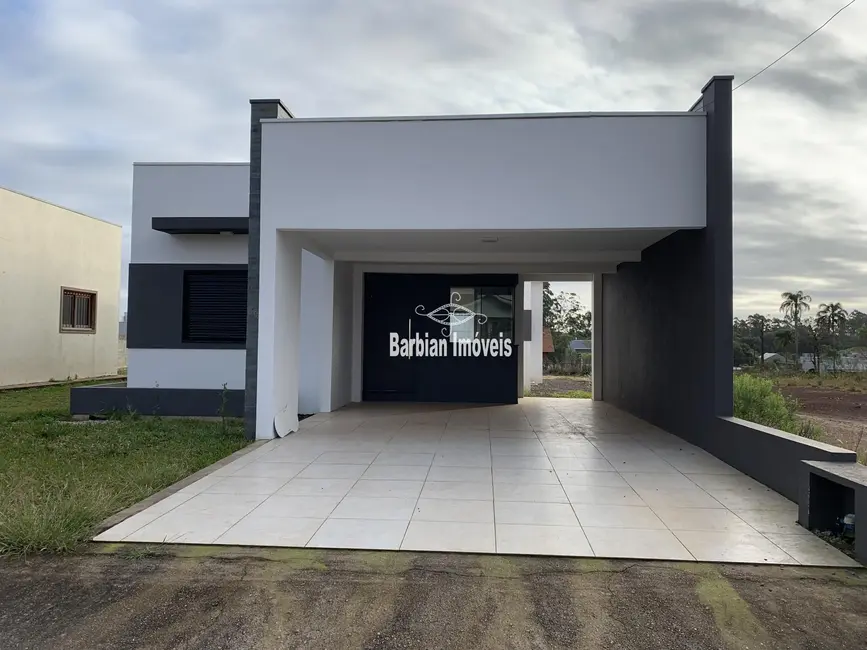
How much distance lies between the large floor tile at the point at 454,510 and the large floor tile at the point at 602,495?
84 cm

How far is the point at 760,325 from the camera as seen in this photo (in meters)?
23.9

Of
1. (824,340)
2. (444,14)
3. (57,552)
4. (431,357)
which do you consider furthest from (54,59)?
(824,340)

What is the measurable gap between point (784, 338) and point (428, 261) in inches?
780

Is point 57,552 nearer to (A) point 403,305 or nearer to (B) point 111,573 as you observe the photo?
(B) point 111,573

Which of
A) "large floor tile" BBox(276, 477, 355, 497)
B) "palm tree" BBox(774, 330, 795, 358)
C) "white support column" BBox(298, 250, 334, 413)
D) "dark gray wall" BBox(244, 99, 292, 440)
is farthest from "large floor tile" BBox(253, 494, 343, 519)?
"palm tree" BBox(774, 330, 795, 358)

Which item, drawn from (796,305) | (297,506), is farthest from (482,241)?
(796,305)

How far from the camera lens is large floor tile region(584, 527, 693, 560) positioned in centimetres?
384

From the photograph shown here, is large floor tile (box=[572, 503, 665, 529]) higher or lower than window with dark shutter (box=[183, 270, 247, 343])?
lower

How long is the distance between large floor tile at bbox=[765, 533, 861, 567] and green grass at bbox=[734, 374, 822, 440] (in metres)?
4.44

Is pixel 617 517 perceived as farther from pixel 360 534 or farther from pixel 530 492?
pixel 360 534

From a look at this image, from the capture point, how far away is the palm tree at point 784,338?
23789mm

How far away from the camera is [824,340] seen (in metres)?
22.3

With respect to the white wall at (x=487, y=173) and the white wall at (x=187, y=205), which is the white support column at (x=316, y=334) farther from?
the white wall at (x=487, y=173)

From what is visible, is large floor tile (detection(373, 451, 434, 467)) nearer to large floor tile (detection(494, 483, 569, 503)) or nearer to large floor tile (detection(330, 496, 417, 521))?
large floor tile (detection(494, 483, 569, 503))
